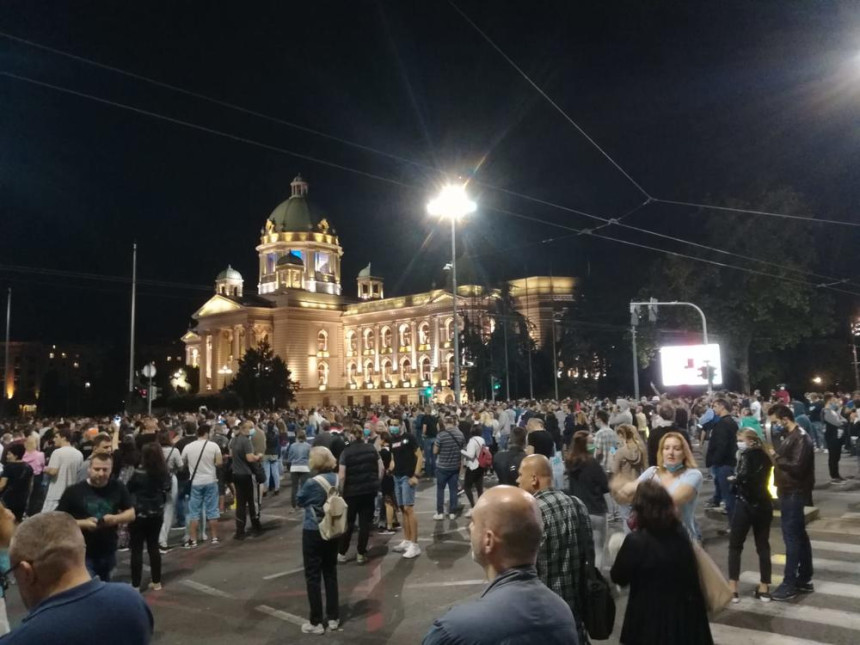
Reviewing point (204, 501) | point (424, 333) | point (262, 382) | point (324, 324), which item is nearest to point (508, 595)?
point (204, 501)

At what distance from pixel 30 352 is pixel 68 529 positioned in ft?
456

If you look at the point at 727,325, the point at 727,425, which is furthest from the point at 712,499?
the point at 727,325

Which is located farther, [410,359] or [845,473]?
[410,359]

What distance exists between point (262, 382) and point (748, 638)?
57101 mm

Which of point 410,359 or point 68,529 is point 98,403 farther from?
point 68,529

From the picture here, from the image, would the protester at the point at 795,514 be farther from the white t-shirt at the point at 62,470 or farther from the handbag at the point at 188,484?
the white t-shirt at the point at 62,470

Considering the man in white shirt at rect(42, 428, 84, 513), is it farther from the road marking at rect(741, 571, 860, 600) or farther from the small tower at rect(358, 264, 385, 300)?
the small tower at rect(358, 264, 385, 300)

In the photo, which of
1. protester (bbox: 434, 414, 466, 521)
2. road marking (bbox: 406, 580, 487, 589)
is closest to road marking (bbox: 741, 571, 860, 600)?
road marking (bbox: 406, 580, 487, 589)

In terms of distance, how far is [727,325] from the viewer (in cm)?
3975

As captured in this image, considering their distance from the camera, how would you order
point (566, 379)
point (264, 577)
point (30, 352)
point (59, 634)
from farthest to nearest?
point (30, 352) < point (566, 379) < point (264, 577) < point (59, 634)

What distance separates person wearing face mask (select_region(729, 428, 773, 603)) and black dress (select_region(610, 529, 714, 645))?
3.23m

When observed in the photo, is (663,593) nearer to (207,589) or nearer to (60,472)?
(207,589)

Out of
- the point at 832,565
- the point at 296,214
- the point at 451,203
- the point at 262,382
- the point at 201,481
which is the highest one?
the point at 296,214

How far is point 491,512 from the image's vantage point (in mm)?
2475
